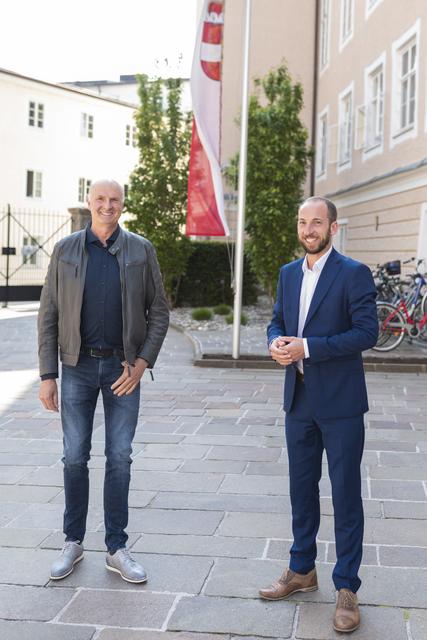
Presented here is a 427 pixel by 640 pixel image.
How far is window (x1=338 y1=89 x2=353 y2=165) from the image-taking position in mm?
22237

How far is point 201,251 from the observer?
23297 millimetres

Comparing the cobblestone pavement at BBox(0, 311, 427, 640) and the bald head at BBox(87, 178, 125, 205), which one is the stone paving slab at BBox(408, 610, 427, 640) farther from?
the bald head at BBox(87, 178, 125, 205)

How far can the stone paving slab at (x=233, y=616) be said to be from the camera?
3.63 metres

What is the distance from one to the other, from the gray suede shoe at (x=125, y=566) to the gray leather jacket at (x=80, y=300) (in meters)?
0.94

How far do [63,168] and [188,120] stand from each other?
20.1 meters

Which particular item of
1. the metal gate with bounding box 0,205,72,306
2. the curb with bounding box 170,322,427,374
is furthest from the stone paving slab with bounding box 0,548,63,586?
the metal gate with bounding box 0,205,72,306

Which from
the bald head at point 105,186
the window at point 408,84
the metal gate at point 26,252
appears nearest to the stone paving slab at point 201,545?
the bald head at point 105,186

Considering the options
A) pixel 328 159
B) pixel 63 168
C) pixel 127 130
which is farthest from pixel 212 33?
pixel 127 130

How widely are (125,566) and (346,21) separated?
21.5 m

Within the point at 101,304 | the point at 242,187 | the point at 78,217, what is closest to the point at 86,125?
the point at 78,217

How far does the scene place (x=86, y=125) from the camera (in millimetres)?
42000

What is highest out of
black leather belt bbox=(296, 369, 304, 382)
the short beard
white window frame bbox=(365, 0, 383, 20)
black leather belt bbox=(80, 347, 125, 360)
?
white window frame bbox=(365, 0, 383, 20)

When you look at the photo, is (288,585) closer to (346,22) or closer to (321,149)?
(346,22)

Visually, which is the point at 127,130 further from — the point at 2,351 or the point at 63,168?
the point at 2,351
